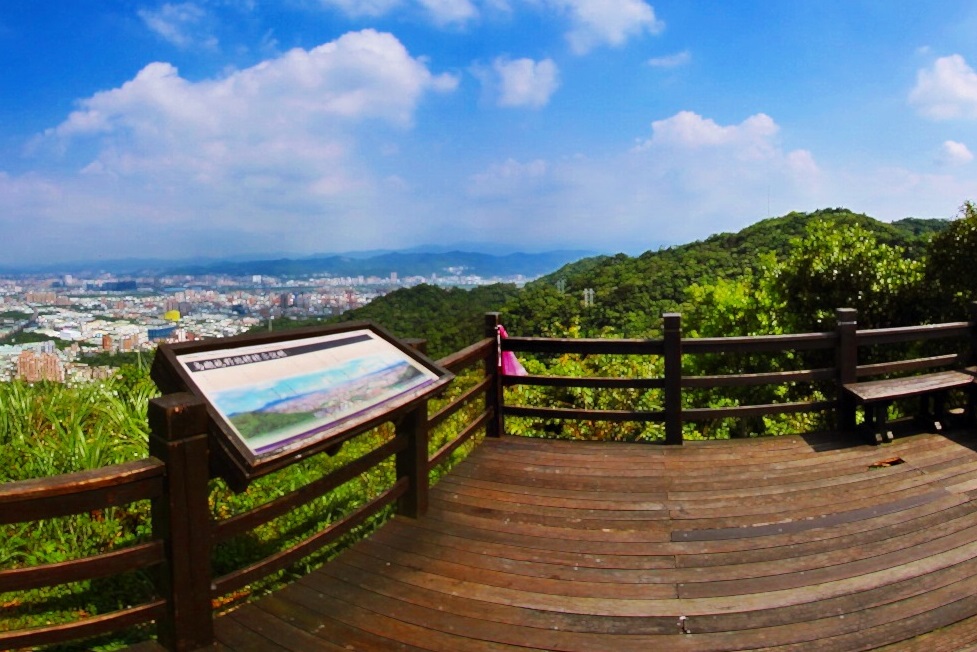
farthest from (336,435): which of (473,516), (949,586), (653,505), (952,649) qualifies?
(949,586)

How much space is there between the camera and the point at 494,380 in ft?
18.7

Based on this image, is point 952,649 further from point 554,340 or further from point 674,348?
point 554,340

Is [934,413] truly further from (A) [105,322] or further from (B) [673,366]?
(A) [105,322]

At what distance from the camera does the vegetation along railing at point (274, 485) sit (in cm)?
232

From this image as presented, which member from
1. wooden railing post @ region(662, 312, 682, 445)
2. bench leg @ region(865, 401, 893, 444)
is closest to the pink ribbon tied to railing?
wooden railing post @ region(662, 312, 682, 445)

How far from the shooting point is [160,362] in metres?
2.77

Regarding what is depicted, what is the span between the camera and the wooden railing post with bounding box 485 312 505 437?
5645 mm

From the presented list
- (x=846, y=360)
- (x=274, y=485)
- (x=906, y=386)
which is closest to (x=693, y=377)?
(x=846, y=360)

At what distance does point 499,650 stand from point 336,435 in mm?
1146

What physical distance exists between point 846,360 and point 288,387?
16.3ft

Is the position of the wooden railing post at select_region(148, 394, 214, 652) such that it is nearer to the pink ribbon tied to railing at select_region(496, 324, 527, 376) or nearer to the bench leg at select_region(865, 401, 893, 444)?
the pink ribbon tied to railing at select_region(496, 324, 527, 376)

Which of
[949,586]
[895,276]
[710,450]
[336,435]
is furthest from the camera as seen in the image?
[895,276]

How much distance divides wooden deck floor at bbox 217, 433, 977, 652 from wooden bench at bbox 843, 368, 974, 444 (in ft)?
1.72

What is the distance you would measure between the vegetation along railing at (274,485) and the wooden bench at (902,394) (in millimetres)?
179
